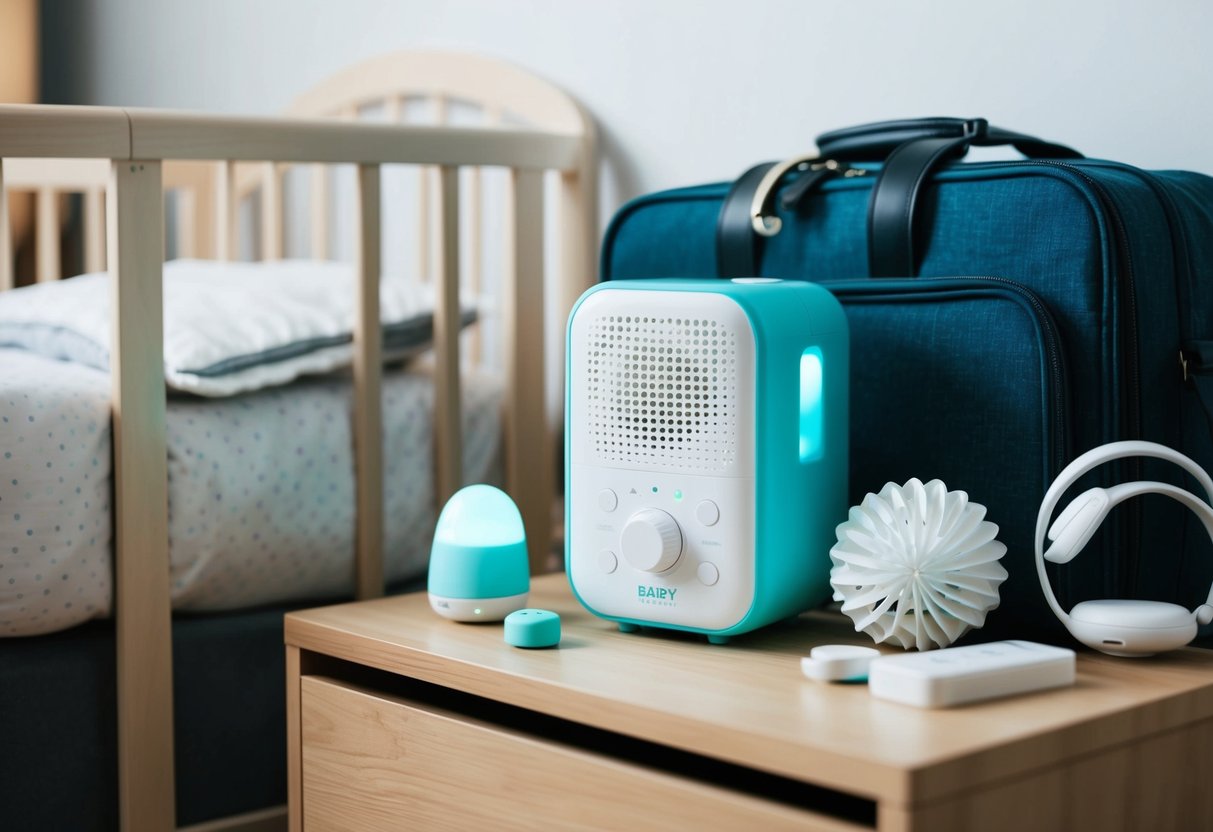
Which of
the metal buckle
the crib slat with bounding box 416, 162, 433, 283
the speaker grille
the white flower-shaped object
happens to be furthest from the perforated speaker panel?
the crib slat with bounding box 416, 162, 433, 283

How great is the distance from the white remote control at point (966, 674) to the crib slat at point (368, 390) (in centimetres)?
61

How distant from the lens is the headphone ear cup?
0.83 metres

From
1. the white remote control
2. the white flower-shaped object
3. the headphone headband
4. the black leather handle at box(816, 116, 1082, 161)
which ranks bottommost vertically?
the white remote control

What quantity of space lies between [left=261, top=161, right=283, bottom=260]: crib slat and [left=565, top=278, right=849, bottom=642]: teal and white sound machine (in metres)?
1.10

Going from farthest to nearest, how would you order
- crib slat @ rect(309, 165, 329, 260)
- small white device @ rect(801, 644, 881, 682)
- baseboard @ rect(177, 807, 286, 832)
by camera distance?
1. crib slat @ rect(309, 165, 329, 260)
2. baseboard @ rect(177, 807, 286, 832)
3. small white device @ rect(801, 644, 881, 682)

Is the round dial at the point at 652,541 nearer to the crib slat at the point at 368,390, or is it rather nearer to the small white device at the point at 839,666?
the small white device at the point at 839,666

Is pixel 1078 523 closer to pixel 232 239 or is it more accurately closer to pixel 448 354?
pixel 448 354

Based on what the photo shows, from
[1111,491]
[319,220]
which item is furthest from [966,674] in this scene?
[319,220]

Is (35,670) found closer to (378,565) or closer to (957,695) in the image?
(378,565)

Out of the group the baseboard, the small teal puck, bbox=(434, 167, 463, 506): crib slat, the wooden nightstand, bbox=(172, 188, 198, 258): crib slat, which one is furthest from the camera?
bbox=(172, 188, 198, 258): crib slat

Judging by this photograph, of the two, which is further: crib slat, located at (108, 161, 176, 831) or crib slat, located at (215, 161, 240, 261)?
crib slat, located at (215, 161, 240, 261)

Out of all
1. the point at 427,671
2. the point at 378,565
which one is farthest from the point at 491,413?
the point at 427,671

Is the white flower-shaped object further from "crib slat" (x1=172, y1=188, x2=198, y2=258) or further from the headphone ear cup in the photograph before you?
"crib slat" (x1=172, y1=188, x2=198, y2=258)

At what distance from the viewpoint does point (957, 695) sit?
2.43 ft
